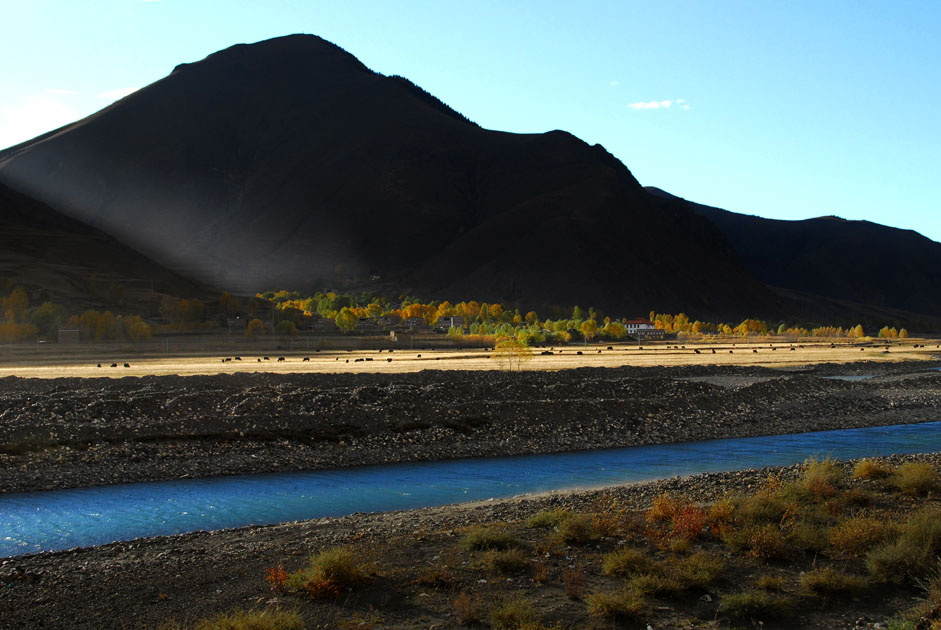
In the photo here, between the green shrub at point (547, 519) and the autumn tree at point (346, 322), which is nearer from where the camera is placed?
the green shrub at point (547, 519)

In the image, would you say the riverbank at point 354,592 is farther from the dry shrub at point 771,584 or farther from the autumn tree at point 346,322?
the autumn tree at point 346,322

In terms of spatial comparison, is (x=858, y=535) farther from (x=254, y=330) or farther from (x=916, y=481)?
(x=254, y=330)

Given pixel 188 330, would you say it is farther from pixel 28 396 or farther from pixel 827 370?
pixel 827 370

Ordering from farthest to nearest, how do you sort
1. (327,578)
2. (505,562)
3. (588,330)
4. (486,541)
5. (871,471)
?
(588,330) → (871,471) → (486,541) → (505,562) → (327,578)

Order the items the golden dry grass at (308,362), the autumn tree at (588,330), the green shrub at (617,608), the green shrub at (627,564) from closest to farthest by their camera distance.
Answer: the green shrub at (617,608)
the green shrub at (627,564)
the golden dry grass at (308,362)
the autumn tree at (588,330)

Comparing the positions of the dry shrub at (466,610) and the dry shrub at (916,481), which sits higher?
the dry shrub at (916,481)

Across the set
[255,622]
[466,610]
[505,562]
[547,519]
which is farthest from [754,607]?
[255,622]

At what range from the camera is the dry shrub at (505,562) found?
1314cm

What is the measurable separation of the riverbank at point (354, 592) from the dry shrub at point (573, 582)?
0.09 metres

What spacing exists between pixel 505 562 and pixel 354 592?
2587 mm

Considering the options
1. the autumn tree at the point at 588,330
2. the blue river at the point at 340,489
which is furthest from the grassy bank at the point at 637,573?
the autumn tree at the point at 588,330

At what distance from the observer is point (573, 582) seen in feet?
40.7

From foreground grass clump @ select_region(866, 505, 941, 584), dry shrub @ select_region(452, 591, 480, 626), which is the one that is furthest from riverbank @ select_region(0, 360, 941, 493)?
foreground grass clump @ select_region(866, 505, 941, 584)

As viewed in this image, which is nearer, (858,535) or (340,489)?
(858,535)
